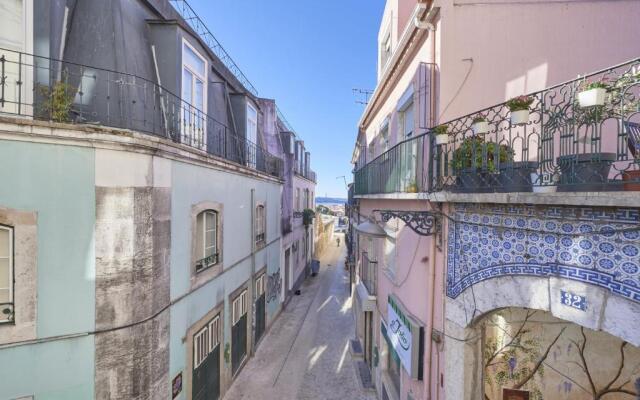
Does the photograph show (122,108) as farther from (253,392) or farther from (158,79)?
(253,392)

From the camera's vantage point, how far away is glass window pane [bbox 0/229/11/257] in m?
4.46

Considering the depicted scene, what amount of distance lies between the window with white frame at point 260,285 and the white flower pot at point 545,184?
1059 cm

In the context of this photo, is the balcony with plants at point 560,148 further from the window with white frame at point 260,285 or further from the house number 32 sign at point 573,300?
the window with white frame at point 260,285

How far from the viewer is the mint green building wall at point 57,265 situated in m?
4.50

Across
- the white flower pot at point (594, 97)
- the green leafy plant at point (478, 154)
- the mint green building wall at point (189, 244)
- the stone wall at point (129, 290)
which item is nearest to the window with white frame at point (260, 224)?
the mint green building wall at point (189, 244)

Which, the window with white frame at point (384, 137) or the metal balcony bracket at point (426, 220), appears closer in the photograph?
the metal balcony bracket at point (426, 220)

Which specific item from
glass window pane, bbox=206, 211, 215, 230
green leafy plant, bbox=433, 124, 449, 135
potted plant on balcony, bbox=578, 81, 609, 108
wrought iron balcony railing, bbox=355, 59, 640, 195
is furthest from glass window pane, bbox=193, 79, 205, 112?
potted plant on balcony, bbox=578, 81, 609, 108

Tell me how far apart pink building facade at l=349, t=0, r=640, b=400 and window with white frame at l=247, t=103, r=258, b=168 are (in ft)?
21.2

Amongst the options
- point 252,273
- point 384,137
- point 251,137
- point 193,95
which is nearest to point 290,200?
point 251,137

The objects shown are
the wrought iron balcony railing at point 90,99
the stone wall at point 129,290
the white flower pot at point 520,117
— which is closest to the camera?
the white flower pot at point 520,117

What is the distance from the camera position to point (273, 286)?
14625mm

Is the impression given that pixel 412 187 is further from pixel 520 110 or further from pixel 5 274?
pixel 5 274

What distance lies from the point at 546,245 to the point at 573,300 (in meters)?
0.60

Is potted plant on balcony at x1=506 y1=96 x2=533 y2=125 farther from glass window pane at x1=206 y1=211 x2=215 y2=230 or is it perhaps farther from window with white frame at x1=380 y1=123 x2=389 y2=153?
glass window pane at x1=206 y1=211 x2=215 y2=230
